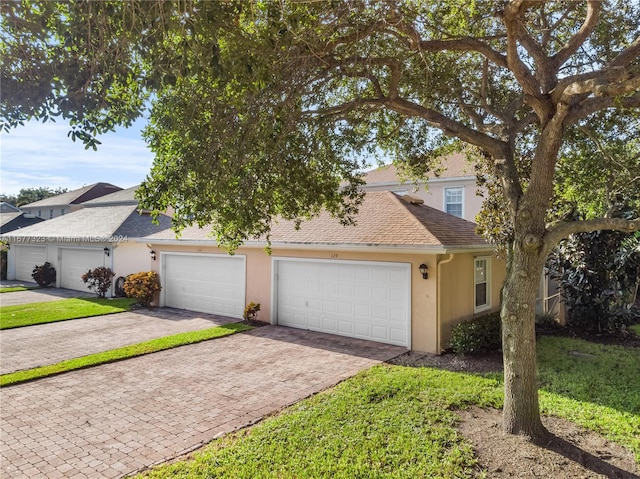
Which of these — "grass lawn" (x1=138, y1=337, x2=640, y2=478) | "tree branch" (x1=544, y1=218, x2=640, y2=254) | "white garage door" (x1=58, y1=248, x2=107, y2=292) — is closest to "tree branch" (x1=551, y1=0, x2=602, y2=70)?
"tree branch" (x1=544, y1=218, x2=640, y2=254)

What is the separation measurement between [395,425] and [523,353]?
2.12 meters

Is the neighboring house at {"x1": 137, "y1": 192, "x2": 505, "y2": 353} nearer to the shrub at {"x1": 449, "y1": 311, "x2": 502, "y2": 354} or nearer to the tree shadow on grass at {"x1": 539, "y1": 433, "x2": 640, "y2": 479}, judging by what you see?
the shrub at {"x1": 449, "y1": 311, "x2": 502, "y2": 354}

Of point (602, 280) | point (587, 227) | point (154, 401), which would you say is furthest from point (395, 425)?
point (602, 280)

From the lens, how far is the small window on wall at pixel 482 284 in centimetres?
1251

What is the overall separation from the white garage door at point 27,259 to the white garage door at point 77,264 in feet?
7.68

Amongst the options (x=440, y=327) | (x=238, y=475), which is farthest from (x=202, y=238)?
(x=238, y=475)

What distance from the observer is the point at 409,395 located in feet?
24.2

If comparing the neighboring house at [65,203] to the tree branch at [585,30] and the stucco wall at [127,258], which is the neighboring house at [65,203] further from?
the tree branch at [585,30]

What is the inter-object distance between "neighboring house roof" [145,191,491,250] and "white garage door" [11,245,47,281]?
15.9 m

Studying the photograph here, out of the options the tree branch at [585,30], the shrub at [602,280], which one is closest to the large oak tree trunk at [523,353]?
the tree branch at [585,30]

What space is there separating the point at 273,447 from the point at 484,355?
659 centimetres

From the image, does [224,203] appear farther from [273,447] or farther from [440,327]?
[440,327]

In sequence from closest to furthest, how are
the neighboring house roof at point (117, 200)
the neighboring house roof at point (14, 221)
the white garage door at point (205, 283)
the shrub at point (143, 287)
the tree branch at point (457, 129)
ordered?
the tree branch at point (457, 129) < the white garage door at point (205, 283) < the shrub at point (143, 287) < the neighboring house roof at point (14, 221) < the neighboring house roof at point (117, 200)

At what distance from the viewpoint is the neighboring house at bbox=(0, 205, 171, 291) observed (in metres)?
20.4
